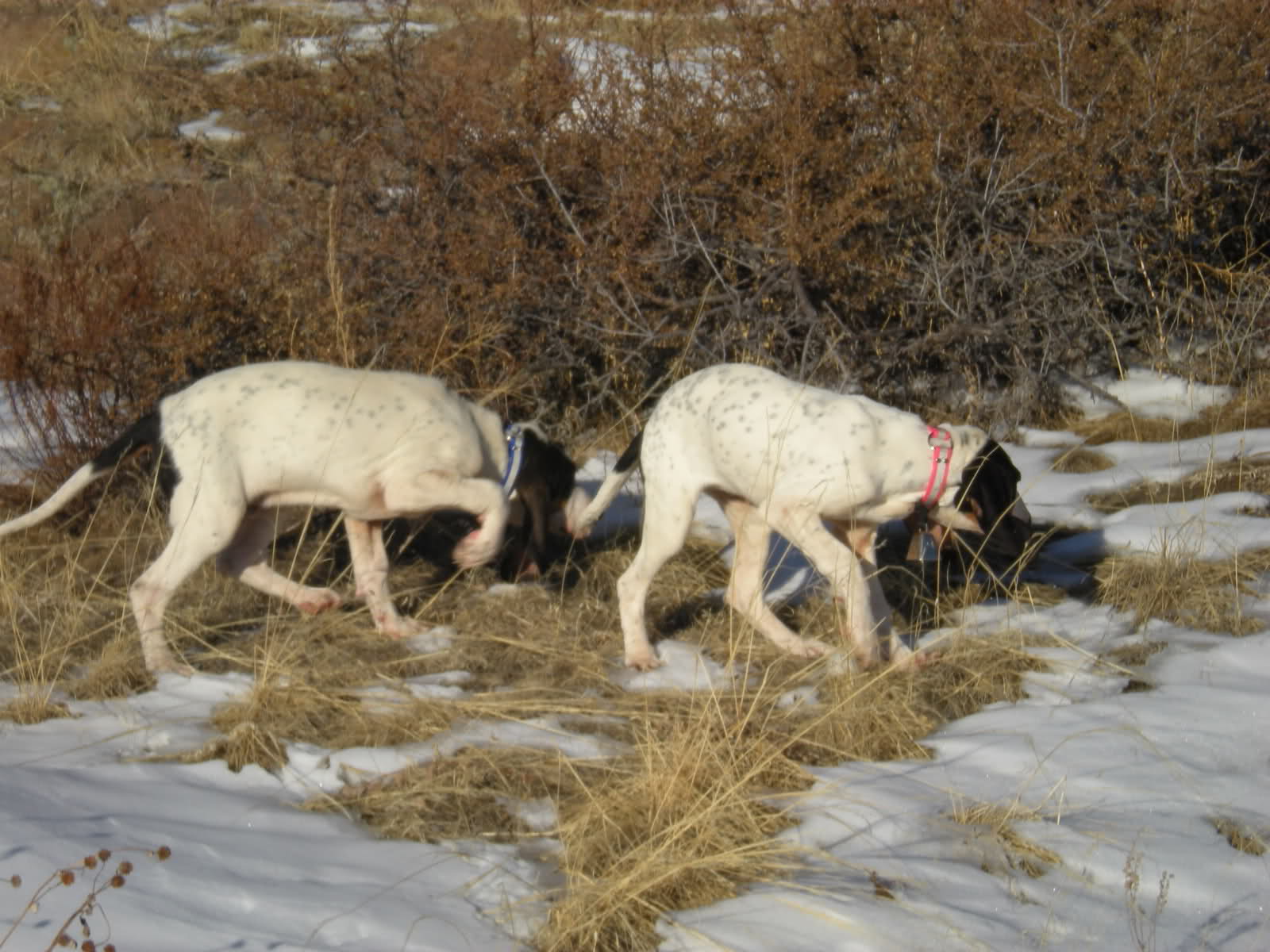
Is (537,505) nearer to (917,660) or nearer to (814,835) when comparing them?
(917,660)

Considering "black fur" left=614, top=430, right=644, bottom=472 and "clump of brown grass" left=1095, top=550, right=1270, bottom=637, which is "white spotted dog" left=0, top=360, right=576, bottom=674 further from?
"clump of brown grass" left=1095, top=550, right=1270, bottom=637

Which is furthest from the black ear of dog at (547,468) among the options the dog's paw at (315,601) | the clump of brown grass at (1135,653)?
the clump of brown grass at (1135,653)

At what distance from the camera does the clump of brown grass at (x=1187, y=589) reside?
5.77 m

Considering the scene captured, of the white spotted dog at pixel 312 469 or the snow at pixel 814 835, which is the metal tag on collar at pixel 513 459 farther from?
the snow at pixel 814 835

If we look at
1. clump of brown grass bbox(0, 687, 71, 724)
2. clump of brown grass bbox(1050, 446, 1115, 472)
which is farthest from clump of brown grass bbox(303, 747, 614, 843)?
clump of brown grass bbox(1050, 446, 1115, 472)

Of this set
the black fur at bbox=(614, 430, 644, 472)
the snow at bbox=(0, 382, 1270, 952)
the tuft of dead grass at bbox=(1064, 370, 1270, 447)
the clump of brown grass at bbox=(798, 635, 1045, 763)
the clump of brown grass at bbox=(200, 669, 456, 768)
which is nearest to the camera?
the snow at bbox=(0, 382, 1270, 952)

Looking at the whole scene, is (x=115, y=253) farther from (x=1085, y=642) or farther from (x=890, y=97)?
(x=1085, y=642)

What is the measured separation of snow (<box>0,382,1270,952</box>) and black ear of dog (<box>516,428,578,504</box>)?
1.13m

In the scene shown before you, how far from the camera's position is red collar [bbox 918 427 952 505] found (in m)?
5.59

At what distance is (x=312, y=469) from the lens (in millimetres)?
5953

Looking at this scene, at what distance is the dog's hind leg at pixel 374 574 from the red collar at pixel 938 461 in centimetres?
210

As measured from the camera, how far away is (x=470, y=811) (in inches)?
163

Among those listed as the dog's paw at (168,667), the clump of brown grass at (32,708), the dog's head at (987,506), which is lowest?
the dog's paw at (168,667)

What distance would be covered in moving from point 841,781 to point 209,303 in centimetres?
458
